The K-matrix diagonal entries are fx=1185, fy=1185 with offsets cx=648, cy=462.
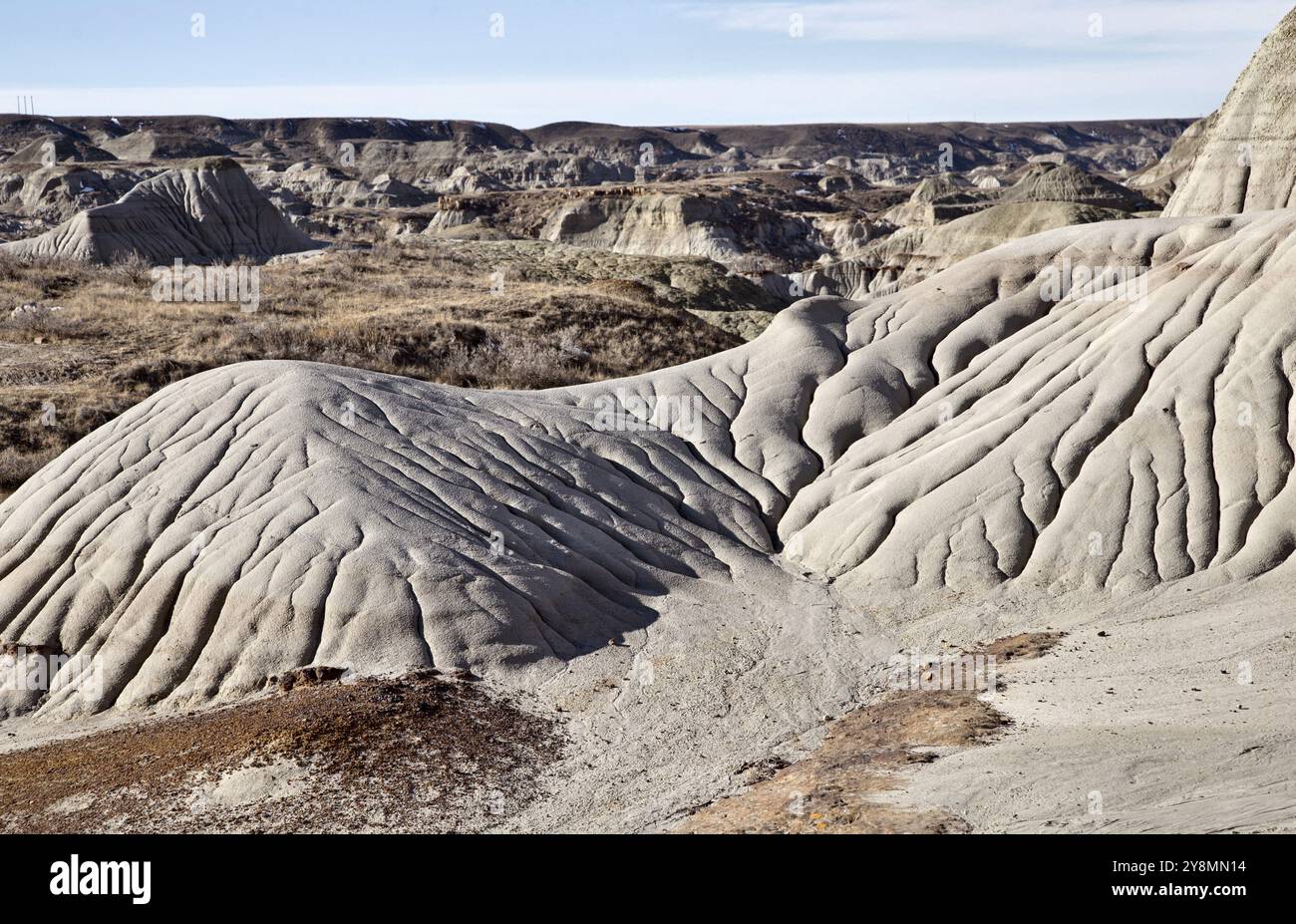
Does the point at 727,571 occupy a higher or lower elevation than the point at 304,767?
higher

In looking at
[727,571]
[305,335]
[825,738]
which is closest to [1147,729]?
[825,738]

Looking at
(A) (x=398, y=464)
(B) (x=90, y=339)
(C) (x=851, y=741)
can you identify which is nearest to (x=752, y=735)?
(C) (x=851, y=741)

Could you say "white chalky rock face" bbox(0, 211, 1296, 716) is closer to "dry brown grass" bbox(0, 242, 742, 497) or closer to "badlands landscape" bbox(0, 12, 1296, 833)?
"badlands landscape" bbox(0, 12, 1296, 833)

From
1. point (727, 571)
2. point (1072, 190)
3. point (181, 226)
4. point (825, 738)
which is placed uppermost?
point (1072, 190)

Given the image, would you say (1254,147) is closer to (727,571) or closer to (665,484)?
(665,484)

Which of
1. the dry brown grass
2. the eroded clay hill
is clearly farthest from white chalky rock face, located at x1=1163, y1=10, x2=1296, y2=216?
the eroded clay hill

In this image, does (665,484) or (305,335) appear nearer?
(665,484)
